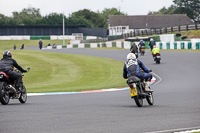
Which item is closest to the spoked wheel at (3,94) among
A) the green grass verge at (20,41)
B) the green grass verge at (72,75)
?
the green grass verge at (72,75)

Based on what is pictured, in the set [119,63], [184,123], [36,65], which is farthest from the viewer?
[119,63]

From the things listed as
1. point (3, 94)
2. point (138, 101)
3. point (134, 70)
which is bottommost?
point (138, 101)

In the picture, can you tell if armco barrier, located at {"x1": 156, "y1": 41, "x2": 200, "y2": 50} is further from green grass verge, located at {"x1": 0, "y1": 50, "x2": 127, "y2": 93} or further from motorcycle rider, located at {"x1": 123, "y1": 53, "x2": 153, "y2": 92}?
motorcycle rider, located at {"x1": 123, "y1": 53, "x2": 153, "y2": 92}

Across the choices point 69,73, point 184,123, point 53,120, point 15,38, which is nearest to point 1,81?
point 53,120

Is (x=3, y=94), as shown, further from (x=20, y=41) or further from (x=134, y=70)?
(x=20, y=41)

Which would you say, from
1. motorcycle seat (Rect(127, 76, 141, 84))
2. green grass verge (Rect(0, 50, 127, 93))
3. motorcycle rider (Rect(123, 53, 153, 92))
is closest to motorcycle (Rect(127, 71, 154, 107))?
motorcycle seat (Rect(127, 76, 141, 84))

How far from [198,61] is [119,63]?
6.34 m

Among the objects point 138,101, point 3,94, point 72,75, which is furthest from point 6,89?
point 72,75

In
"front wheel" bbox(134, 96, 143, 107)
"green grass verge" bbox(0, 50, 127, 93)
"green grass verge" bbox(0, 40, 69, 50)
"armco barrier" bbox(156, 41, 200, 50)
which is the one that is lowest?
"green grass verge" bbox(0, 50, 127, 93)

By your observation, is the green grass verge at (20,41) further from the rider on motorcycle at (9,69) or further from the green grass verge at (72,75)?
the rider on motorcycle at (9,69)

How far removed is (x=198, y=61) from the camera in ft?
108

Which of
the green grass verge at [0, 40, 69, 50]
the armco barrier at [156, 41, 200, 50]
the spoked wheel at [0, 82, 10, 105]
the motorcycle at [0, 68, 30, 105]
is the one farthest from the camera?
the green grass verge at [0, 40, 69, 50]

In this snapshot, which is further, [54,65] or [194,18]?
[194,18]

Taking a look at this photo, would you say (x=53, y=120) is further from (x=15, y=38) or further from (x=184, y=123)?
(x=15, y=38)
